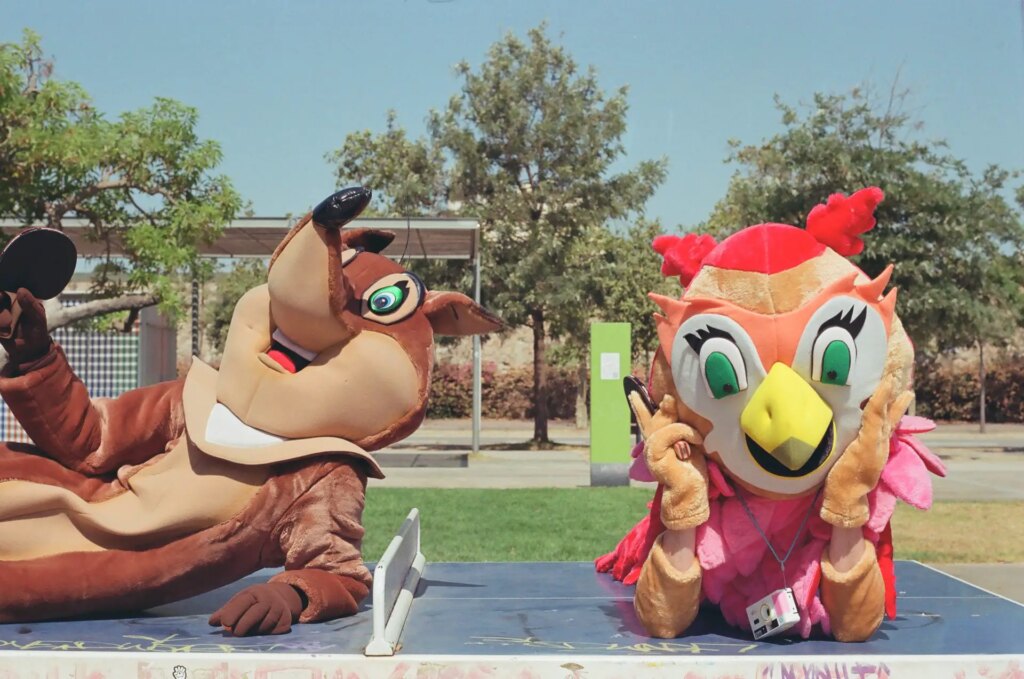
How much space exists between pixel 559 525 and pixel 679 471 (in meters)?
6.00

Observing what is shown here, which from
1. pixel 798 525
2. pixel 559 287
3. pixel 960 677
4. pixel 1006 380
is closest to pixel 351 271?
pixel 798 525

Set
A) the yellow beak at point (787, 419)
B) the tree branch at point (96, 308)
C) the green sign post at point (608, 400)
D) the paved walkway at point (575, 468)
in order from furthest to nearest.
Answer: the green sign post at point (608, 400) < the tree branch at point (96, 308) < the paved walkway at point (575, 468) < the yellow beak at point (787, 419)

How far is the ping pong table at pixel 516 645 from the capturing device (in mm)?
3533

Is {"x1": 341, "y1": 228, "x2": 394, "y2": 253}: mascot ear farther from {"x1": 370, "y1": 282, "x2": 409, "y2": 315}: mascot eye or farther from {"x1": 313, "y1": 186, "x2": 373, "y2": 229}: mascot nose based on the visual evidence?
{"x1": 313, "y1": 186, "x2": 373, "y2": 229}: mascot nose

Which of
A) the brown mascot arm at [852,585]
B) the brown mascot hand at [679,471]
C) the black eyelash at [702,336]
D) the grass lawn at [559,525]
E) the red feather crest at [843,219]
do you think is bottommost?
the grass lawn at [559,525]

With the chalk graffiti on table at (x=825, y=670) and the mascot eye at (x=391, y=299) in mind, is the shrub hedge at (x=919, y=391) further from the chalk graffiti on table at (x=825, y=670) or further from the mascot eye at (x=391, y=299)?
the chalk graffiti on table at (x=825, y=670)

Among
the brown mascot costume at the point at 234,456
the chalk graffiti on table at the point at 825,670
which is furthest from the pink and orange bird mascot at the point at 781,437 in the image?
the brown mascot costume at the point at 234,456

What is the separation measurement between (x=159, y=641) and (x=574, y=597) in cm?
183

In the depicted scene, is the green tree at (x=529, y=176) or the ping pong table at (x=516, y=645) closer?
the ping pong table at (x=516, y=645)

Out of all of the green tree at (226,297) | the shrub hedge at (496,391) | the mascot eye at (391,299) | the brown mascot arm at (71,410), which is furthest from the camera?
the shrub hedge at (496,391)

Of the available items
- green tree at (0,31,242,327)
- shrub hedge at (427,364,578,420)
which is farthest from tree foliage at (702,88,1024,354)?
shrub hedge at (427,364,578,420)

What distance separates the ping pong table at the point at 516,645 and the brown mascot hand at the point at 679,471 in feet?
1.50

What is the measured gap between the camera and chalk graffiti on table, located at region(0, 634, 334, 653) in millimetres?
3781

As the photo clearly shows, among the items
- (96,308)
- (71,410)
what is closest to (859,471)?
(71,410)
